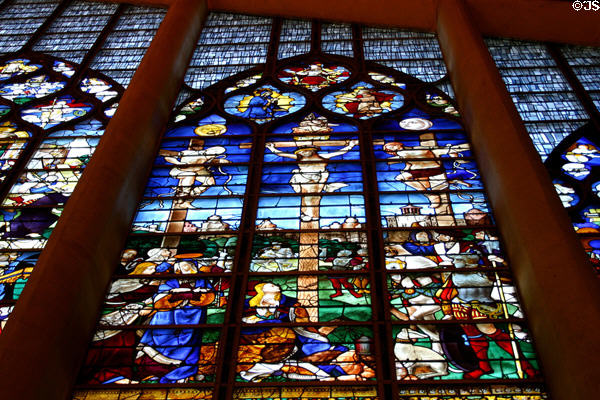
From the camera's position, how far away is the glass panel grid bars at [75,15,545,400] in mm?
5953

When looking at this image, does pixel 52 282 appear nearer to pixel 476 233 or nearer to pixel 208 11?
pixel 476 233

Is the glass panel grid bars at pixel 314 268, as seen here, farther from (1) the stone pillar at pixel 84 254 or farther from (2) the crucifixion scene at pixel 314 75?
(2) the crucifixion scene at pixel 314 75

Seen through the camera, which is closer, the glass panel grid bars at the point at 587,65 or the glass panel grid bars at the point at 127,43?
the glass panel grid bars at the point at 587,65

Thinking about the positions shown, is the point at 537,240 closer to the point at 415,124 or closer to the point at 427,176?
the point at 427,176

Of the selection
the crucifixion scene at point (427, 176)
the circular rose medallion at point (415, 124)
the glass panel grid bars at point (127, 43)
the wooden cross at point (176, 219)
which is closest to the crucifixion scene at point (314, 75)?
the circular rose medallion at point (415, 124)

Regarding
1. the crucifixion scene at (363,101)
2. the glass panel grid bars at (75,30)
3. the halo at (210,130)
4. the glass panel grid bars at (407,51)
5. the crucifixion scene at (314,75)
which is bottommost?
the halo at (210,130)

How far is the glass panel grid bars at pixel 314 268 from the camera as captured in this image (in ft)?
19.5

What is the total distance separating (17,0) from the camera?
1255 centimetres

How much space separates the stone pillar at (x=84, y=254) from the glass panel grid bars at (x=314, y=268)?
196 millimetres

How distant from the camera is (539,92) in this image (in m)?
9.56

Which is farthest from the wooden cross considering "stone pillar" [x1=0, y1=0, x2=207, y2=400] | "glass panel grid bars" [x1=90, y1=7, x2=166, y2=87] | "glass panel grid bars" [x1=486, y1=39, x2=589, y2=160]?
"glass panel grid bars" [x1=486, y1=39, x2=589, y2=160]

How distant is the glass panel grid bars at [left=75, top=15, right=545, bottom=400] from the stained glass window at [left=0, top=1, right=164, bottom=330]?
3.39 feet

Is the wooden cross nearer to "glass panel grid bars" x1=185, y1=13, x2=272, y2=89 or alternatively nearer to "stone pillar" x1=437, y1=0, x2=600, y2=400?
"glass panel grid bars" x1=185, y1=13, x2=272, y2=89

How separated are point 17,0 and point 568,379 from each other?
1114 cm
